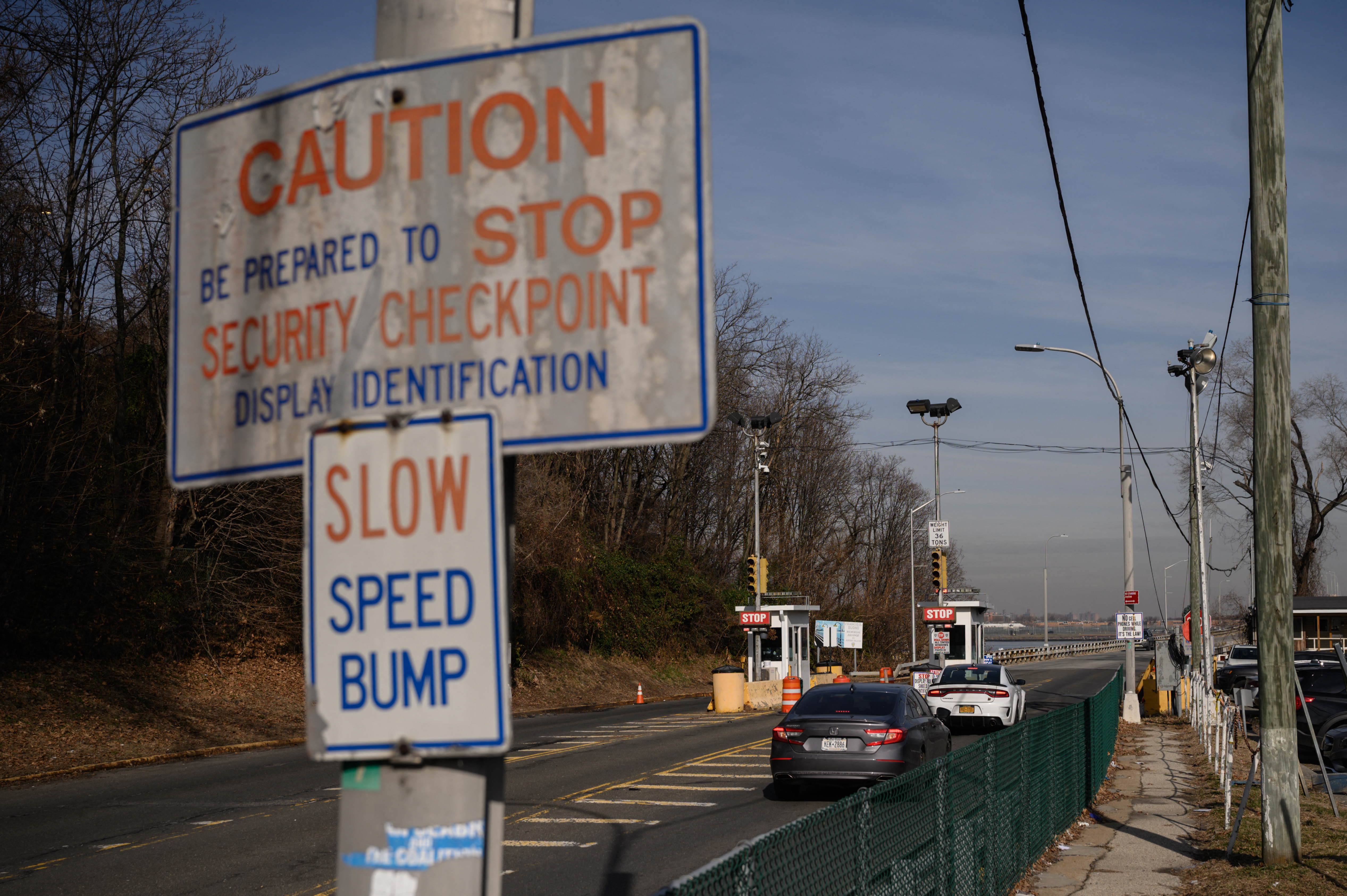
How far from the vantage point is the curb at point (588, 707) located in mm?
32625

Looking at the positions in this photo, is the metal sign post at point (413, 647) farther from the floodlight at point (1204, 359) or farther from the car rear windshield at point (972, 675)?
the floodlight at point (1204, 359)

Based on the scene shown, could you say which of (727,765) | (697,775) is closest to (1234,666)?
(727,765)

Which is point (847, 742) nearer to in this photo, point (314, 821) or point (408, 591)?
point (314, 821)

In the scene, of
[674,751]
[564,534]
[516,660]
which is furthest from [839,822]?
[564,534]

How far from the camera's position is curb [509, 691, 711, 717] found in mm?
32625

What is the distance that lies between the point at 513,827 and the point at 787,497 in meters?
56.3

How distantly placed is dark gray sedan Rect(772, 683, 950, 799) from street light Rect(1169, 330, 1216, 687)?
12586 mm

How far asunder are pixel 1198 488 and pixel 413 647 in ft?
98.6

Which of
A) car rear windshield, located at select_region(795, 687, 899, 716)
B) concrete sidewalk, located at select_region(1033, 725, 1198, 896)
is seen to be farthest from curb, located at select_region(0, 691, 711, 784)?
concrete sidewalk, located at select_region(1033, 725, 1198, 896)

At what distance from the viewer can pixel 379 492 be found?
229cm

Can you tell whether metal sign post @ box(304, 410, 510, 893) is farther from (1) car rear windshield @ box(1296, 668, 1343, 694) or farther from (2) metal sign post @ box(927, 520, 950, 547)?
(2) metal sign post @ box(927, 520, 950, 547)

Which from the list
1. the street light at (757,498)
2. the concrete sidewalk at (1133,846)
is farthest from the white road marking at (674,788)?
the street light at (757,498)

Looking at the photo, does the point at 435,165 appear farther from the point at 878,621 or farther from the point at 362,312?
the point at 878,621

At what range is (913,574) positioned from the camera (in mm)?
61375
